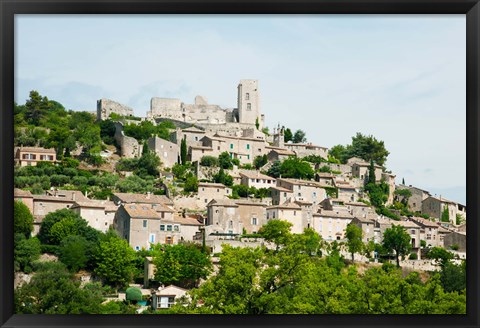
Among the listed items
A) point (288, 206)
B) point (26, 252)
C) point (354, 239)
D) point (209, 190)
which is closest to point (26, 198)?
point (26, 252)

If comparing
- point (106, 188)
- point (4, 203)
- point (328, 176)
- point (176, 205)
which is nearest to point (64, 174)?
point (106, 188)

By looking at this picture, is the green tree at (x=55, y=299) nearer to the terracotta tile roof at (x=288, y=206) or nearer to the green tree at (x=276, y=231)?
the green tree at (x=276, y=231)

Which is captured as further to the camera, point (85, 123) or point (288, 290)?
point (85, 123)

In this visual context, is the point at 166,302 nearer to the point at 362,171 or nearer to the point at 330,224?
the point at 330,224

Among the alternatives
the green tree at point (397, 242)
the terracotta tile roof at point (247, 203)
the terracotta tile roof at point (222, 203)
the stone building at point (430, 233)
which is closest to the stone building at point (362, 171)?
the stone building at point (430, 233)

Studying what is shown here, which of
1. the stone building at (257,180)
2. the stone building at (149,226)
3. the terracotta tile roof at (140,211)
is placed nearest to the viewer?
the stone building at (149,226)

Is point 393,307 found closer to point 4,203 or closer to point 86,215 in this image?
point 4,203
